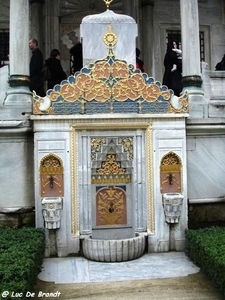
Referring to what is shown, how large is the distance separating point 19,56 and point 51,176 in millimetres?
2622

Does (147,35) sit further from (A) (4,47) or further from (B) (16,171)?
(B) (16,171)

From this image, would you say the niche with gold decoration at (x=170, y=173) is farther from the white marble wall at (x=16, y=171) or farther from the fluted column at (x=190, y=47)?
the white marble wall at (x=16, y=171)

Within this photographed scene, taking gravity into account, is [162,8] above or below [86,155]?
above

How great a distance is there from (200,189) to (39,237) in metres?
3.41

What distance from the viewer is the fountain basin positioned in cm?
720

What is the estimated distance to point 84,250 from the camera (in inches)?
301

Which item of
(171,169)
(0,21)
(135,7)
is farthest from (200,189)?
(0,21)

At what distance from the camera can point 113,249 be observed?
7195 millimetres

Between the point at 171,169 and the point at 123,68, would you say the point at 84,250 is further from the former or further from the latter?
the point at 123,68

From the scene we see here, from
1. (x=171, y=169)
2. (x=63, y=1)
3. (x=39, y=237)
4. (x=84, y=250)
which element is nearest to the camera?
(x=39, y=237)

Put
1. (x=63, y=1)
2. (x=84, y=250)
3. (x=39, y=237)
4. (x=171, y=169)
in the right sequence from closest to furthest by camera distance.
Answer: (x=39, y=237), (x=84, y=250), (x=171, y=169), (x=63, y=1)

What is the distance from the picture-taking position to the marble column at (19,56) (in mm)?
8570

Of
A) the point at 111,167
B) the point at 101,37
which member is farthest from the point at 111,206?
the point at 101,37

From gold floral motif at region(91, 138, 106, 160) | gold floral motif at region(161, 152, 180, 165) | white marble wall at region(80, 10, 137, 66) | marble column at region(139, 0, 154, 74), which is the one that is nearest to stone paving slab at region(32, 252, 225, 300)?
gold floral motif at region(161, 152, 180, 165)
